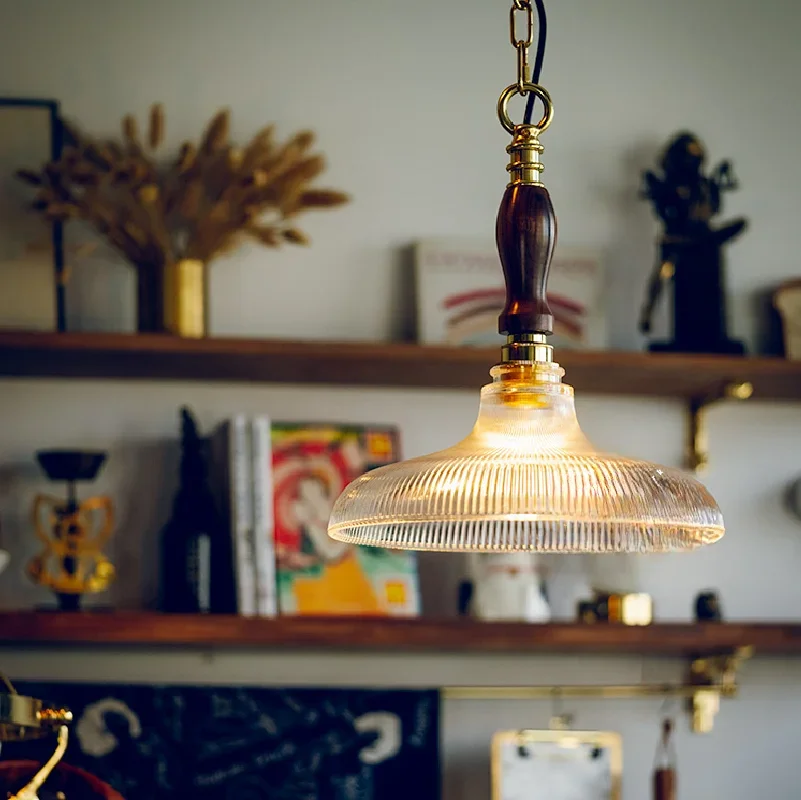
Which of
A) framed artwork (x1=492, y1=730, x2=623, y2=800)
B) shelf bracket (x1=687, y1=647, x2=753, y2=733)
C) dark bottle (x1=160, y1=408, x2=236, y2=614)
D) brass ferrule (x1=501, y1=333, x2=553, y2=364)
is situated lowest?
framed artwork (x1=492, y1=730, x2=623, y2=800)

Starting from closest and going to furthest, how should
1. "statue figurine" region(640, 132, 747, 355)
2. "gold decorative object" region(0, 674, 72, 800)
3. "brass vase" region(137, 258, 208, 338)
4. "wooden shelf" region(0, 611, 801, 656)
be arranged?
"gold decorative object" region(0, 674, 72, 800)
"wooden shelf" region(0, 611, 801, 656)
"brass vase" region(137, 258, 208, 338)
"statue figurine" region(640, 132, 747, 355)

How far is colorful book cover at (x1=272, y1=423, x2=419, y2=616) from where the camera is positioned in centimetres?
190

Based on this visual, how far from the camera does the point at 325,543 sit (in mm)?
1929

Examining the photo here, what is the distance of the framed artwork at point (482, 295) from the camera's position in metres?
2.04

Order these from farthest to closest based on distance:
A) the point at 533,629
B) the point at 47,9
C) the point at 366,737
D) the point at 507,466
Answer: the point at 47,9 < the point at 366,737 < the point at 533,629 < the point at 507,466

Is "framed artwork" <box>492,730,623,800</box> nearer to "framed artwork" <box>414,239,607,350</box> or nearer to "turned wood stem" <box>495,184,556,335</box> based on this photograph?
"framed artwork" <box>414,239,607,350</box>

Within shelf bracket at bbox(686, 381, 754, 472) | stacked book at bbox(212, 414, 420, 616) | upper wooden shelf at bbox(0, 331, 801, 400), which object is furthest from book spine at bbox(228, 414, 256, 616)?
shelf bracket at bbox(686, 381, 754, 472)

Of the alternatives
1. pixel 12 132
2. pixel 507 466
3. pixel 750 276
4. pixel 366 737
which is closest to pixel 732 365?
pixel 750 276

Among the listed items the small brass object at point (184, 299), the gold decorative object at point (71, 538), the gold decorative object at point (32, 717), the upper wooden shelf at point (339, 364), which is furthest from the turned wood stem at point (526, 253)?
the gold decorative object at point (71, 538)

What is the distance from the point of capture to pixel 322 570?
1.92 m

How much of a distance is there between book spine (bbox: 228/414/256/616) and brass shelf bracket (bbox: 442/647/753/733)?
0.42 m

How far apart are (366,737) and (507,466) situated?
1.24 m

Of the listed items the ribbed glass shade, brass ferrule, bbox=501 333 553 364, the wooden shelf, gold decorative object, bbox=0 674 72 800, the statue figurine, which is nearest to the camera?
the ribbed glass shade

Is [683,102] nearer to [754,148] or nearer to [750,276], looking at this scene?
[754,148]
